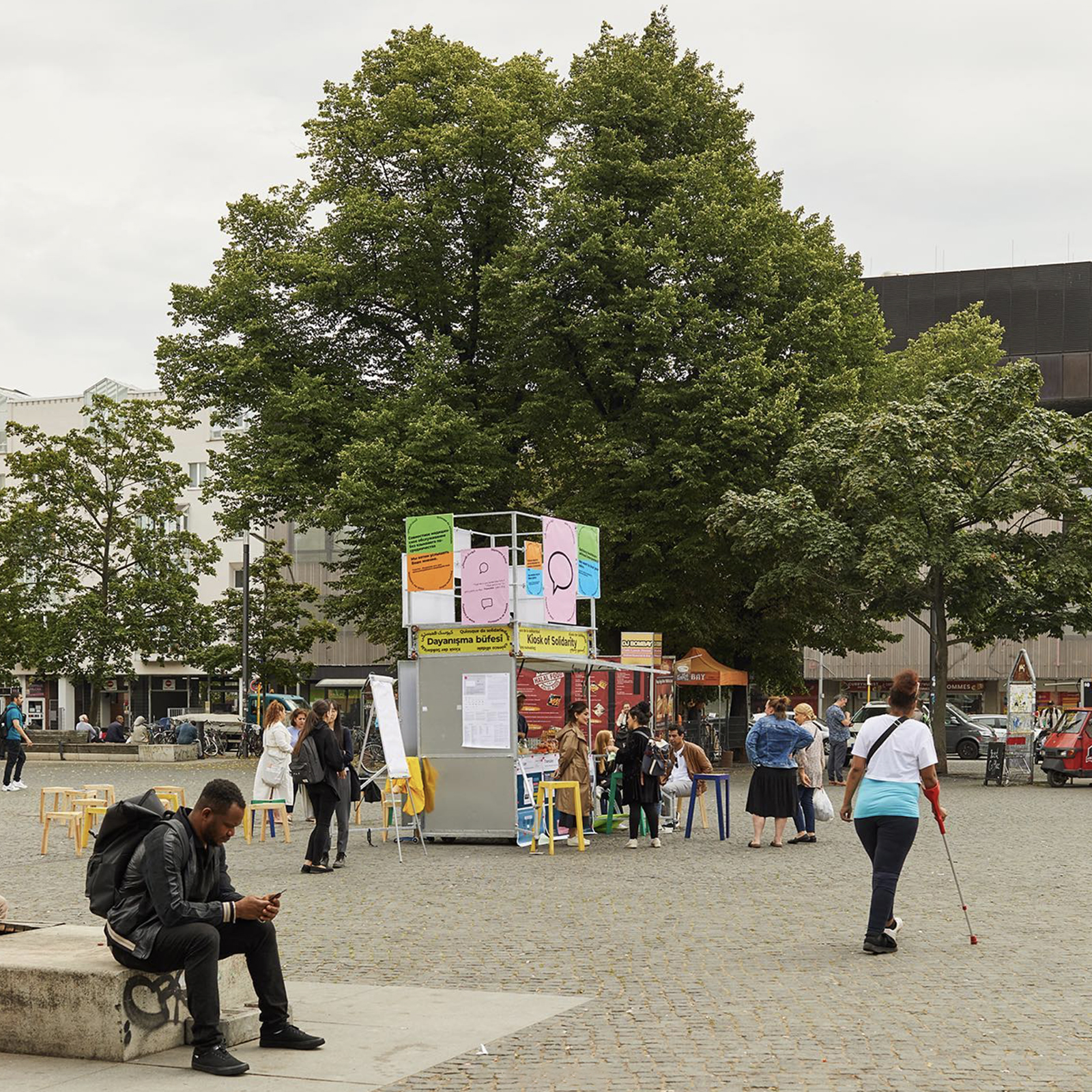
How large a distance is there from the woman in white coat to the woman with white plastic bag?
21.1 feet

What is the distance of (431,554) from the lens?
21.0m

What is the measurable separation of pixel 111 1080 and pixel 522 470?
3292 centimetres

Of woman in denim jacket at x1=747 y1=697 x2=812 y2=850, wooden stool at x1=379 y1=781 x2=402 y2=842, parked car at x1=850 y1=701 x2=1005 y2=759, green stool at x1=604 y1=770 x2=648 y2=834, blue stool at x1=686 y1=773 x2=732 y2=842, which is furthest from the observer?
parked car at x1=850 y1=701 x2=1005 y2=759

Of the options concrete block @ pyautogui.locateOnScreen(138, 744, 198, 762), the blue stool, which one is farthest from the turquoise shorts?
concrete block @ pyautogui.locateOnScreen(138, 744, 198, 762)

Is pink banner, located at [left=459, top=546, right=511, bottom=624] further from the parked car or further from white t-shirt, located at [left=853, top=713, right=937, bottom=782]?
the parked car

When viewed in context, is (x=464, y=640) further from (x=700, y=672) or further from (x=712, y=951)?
(x=700, y=672)

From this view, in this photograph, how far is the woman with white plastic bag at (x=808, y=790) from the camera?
20.0 metres

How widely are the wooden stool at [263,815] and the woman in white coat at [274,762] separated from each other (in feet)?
0.55

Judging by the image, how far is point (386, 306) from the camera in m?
41.8

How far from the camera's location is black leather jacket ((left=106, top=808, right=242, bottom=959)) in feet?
24.1

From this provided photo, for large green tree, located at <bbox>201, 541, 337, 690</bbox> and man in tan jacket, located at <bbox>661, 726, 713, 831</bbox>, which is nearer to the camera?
man in tan jacket, located at <bbox>661, 726, 713, 831</bbox>

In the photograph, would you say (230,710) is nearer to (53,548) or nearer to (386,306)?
(53,548)

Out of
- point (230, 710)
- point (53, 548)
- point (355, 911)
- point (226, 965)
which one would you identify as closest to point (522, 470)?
point (53, 548)

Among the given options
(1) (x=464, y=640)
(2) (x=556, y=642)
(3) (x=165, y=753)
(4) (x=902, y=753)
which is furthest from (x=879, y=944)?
(3) (x=165, y=753)
